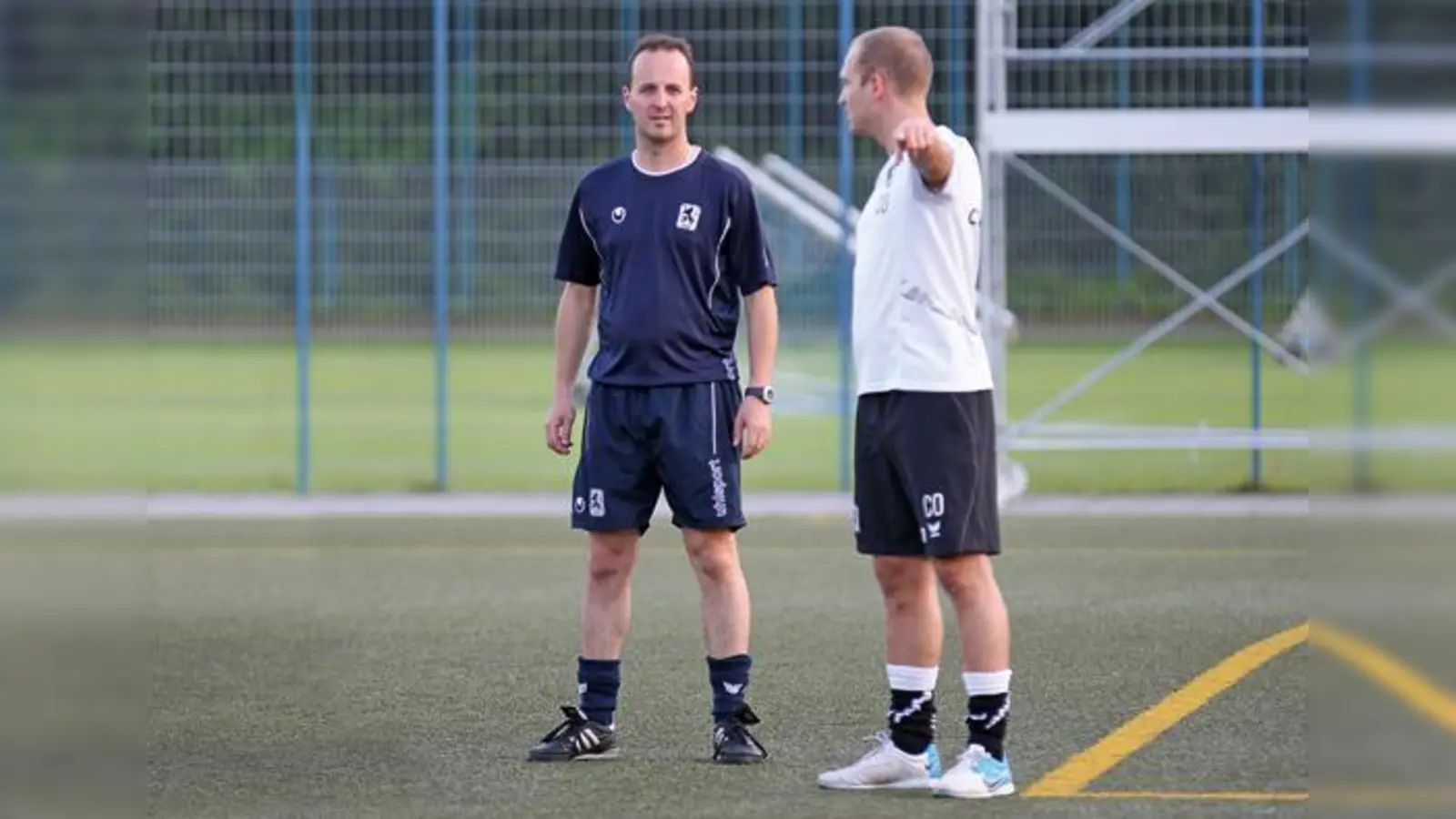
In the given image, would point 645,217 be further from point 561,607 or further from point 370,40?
point 370,40

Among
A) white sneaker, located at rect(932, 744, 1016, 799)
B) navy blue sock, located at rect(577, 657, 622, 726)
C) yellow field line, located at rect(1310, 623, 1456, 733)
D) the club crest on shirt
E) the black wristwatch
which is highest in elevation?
the club crest on shirt

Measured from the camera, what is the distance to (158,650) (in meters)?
9.83

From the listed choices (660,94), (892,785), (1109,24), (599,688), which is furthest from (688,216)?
(1109,24)

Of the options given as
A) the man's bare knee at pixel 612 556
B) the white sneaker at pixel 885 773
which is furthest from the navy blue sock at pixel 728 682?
the white sneaker at pixel 885 773

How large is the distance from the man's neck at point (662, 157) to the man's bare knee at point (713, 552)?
1.04m

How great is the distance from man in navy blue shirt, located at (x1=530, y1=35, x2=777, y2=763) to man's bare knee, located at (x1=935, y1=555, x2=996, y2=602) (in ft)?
3.03

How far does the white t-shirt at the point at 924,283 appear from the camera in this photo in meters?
6.71

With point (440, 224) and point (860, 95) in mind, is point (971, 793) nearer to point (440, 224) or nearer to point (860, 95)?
point (860, 95)

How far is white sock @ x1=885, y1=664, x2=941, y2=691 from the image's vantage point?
686 centimetres

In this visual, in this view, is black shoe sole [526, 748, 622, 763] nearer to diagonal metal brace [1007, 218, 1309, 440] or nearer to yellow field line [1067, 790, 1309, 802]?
yellow field line [1067, 790, 1309, 802]

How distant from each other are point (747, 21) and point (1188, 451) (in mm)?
5115

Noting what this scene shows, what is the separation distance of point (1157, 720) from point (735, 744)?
144 centimetres

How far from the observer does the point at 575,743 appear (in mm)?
7363

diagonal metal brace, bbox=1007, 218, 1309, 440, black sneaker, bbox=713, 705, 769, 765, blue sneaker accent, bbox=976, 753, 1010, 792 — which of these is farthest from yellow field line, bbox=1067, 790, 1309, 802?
diagonal metal brace, bbox=1007, 218, 1309, 440
